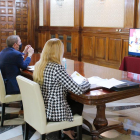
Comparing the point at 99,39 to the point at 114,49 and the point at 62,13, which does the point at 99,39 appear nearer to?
the point at 114,49

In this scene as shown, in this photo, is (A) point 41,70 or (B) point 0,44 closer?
(A) point 41,70

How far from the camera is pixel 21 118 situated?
3971mm

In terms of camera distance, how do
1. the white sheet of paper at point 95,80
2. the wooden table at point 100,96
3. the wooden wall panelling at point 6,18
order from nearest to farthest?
the wooden table at point 100,96
the white sheet of paper at point 95,80
the wooden wall panelling at point 6,18

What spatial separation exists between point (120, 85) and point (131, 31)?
3.39 meters

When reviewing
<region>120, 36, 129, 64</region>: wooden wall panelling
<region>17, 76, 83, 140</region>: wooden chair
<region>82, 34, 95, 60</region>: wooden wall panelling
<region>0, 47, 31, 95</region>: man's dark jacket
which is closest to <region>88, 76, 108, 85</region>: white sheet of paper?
<region>17, 76, 83, 140</region>: wooden chair

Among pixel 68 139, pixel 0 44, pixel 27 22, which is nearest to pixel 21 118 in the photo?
pixel 68 139

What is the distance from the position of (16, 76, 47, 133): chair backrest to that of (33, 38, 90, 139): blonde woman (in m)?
0.09

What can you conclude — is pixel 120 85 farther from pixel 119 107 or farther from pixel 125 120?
pixel 119 107

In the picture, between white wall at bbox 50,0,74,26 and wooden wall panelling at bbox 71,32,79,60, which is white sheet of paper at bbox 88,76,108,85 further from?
white wall at bbox 50,0,74,26

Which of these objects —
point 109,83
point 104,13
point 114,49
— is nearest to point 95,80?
point 109,83

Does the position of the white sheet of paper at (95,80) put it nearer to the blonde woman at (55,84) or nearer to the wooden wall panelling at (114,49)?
the blonde woman at (55,84)

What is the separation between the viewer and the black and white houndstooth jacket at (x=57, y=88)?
256 centimetres

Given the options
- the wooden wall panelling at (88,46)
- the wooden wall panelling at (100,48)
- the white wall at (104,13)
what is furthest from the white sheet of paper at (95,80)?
the wooden wall panelling at (88,46)

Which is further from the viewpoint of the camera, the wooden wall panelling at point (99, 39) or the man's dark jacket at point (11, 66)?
the wooden wall panelling at point (99, 39)
